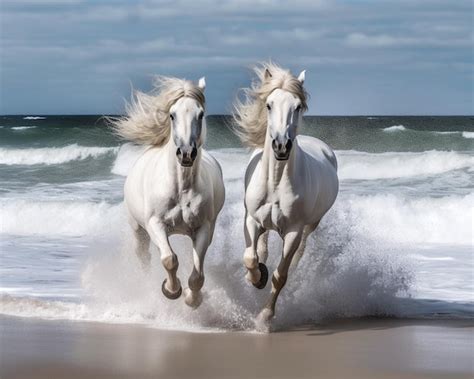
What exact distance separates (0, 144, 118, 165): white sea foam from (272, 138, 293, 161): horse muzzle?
67.5ft

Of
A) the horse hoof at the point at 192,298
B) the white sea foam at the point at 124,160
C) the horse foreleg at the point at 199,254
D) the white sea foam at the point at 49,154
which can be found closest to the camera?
the horse foreleg at the point at 199,254

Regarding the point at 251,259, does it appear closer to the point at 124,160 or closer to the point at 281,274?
the point at 281,274

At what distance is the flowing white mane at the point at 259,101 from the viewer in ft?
23.6

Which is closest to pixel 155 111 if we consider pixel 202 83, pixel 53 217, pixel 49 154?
pixel 202 83

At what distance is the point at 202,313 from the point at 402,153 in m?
19.4

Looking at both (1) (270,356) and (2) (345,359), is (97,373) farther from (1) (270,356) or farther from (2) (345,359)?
(2) (345,359)

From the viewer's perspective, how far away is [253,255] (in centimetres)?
735

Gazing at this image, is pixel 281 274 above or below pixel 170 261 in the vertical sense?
below

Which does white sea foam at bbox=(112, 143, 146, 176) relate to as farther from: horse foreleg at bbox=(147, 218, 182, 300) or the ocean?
horse foreleg at bbox=(147, 218, 182, 300)

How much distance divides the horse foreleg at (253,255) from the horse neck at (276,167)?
0.34 metres

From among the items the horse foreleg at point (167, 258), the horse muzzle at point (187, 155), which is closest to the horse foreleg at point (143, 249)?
the horse foreleg at point (167, 258)

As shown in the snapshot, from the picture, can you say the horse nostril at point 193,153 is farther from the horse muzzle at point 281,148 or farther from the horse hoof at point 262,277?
the horse hoof at point 262,277

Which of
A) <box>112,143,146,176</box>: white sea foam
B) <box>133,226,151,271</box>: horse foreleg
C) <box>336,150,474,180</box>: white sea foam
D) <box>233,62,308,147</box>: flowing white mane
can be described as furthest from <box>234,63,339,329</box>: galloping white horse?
<box>112,143,146,176</box>: white sea foam

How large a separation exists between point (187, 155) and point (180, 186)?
0.42 metres
